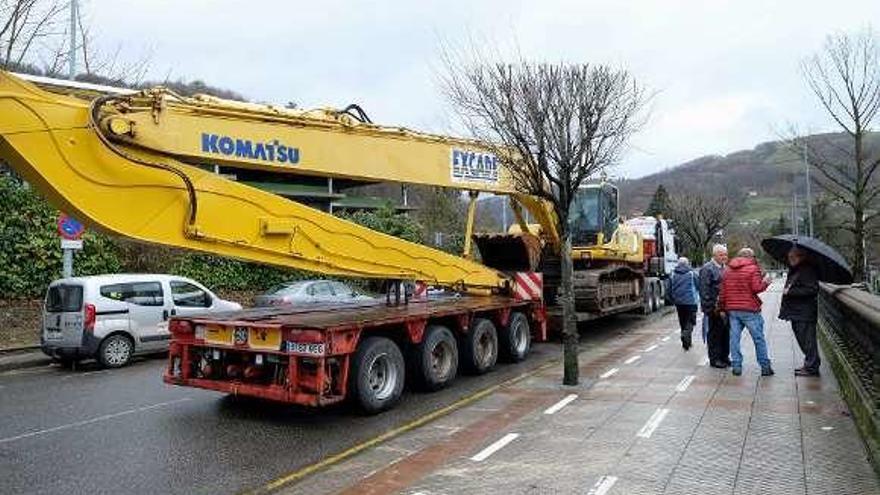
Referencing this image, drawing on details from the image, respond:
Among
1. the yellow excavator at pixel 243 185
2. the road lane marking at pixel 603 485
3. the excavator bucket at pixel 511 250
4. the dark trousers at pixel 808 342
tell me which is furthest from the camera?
the excavator bucket at pixel 511 250

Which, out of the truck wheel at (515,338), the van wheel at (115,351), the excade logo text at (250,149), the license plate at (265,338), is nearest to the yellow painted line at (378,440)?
the truck wheel at (515,338)

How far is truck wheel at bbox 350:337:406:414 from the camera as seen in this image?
875 centimetres

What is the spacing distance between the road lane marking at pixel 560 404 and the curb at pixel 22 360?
10094mm

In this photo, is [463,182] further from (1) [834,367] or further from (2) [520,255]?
(1) [834,367]

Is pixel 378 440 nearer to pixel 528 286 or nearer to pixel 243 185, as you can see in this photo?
pixel 243 185

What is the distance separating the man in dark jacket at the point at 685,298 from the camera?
14234 mm

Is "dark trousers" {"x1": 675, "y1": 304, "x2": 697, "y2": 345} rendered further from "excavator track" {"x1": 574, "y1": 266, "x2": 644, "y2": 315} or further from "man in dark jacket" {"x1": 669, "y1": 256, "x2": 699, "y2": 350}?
"excavator track" {"x1": 574, "y1": 266, "x2": 644, "y2": 315}

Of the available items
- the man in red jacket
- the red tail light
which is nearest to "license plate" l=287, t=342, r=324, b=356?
the red tail light

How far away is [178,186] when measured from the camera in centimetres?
793

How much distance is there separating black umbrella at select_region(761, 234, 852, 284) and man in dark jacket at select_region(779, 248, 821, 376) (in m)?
0.13

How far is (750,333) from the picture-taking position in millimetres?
10914

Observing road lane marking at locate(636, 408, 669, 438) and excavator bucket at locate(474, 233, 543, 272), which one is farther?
excavator bucket at locate(474, 233, 543, 272)

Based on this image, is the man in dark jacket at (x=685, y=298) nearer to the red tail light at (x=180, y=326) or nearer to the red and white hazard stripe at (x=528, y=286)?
the red and white hazard stripe at (x=528, y=286)

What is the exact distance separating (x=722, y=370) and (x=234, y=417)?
6931mm
